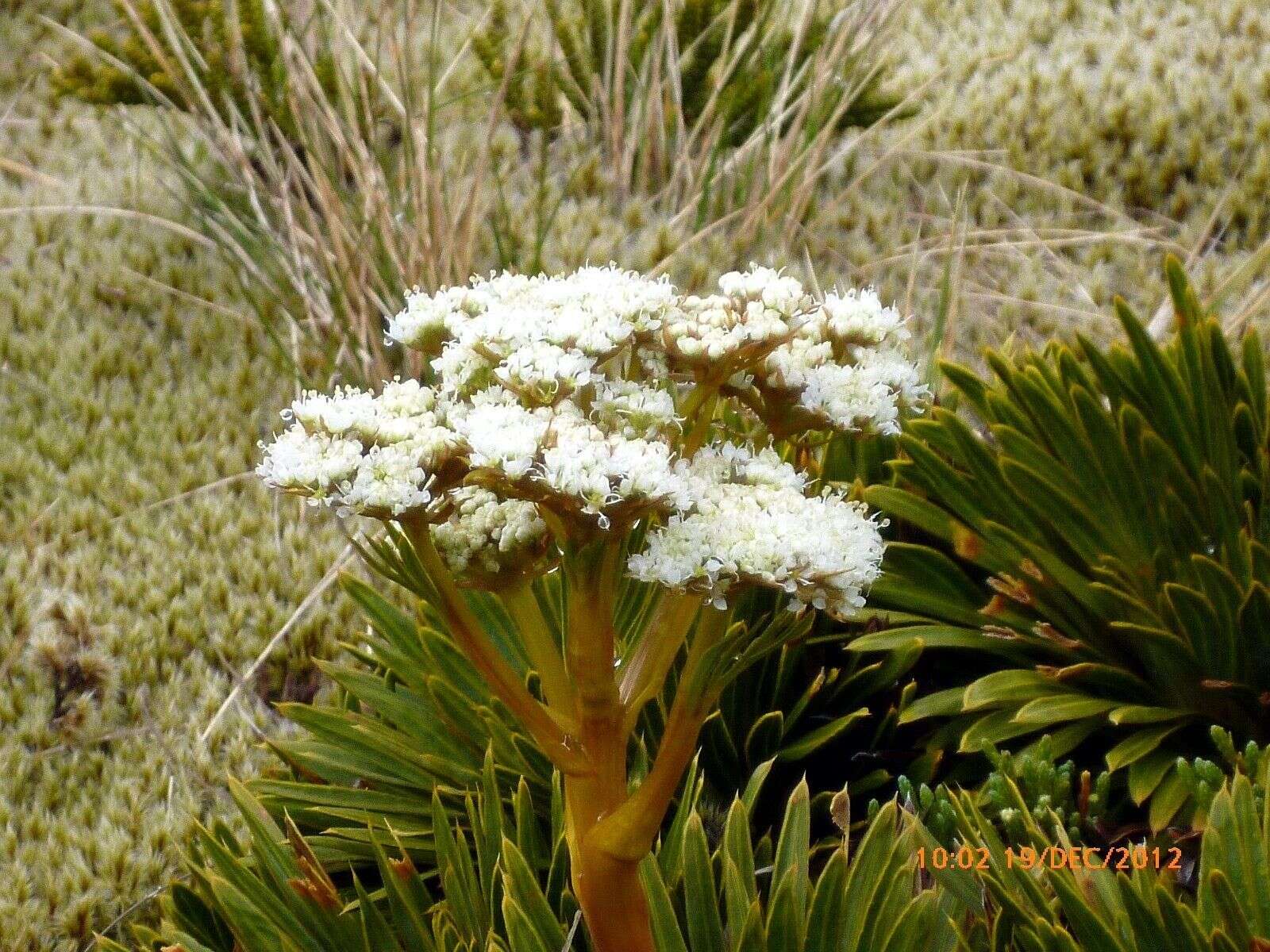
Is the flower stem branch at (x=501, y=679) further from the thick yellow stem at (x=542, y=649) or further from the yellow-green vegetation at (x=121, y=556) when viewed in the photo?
the yellow-green vegetation at (x=121, y=556)

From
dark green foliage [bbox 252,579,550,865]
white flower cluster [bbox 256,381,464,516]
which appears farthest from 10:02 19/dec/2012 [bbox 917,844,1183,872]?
white flower cluster [bbox 256,381,464,516]

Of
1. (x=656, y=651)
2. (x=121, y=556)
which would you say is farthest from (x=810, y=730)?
(x=121, y=556)

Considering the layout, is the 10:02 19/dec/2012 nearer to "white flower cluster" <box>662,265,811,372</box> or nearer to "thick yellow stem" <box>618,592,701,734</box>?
"thick yellow stem" <box>618,592,701,734</box>

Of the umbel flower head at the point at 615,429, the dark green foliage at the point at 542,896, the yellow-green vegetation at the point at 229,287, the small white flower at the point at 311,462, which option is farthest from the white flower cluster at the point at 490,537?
the yellow-green vegetation at the point at 229,287

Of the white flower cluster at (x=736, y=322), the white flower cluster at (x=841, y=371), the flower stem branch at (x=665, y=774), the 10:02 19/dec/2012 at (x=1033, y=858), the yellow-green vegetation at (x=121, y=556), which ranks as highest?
the white flower cluster at (x=736, y=322)

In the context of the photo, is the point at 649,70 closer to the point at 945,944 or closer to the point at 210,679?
the point at 210,679

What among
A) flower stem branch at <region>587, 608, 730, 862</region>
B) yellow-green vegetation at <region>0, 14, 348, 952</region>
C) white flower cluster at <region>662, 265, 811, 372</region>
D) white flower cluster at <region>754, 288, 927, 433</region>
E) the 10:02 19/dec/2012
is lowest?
yellow-green vegetation at <region>0, 14, 348, 952</region>

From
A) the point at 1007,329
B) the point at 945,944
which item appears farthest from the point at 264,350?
the point at 945,944
